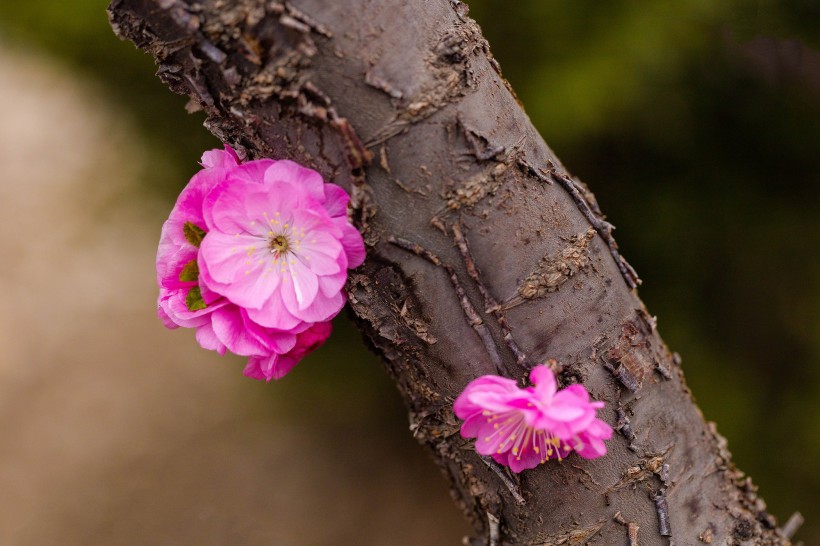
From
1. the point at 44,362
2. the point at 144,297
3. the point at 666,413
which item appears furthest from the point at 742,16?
the point at 44,362

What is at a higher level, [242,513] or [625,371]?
[625,371]

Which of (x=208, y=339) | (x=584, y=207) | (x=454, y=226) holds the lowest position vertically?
(x=208, y=339)

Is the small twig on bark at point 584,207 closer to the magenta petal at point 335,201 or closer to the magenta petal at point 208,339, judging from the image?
the magenta petal at point 335,201

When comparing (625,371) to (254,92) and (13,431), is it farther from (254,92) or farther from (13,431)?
(13,431)

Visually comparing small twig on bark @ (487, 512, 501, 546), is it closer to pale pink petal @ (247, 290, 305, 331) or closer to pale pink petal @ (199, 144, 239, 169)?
pale pink petal @ (247, 290, 305, 331)

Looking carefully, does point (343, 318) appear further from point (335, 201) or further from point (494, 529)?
point (335, 201)

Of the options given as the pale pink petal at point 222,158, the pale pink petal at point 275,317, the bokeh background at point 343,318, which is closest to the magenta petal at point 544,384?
the pale pink petal at point 275,317

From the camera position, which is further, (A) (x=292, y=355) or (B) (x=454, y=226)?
(A) (x=292, y=355)

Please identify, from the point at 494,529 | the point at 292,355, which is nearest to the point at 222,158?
the point at 292,355
